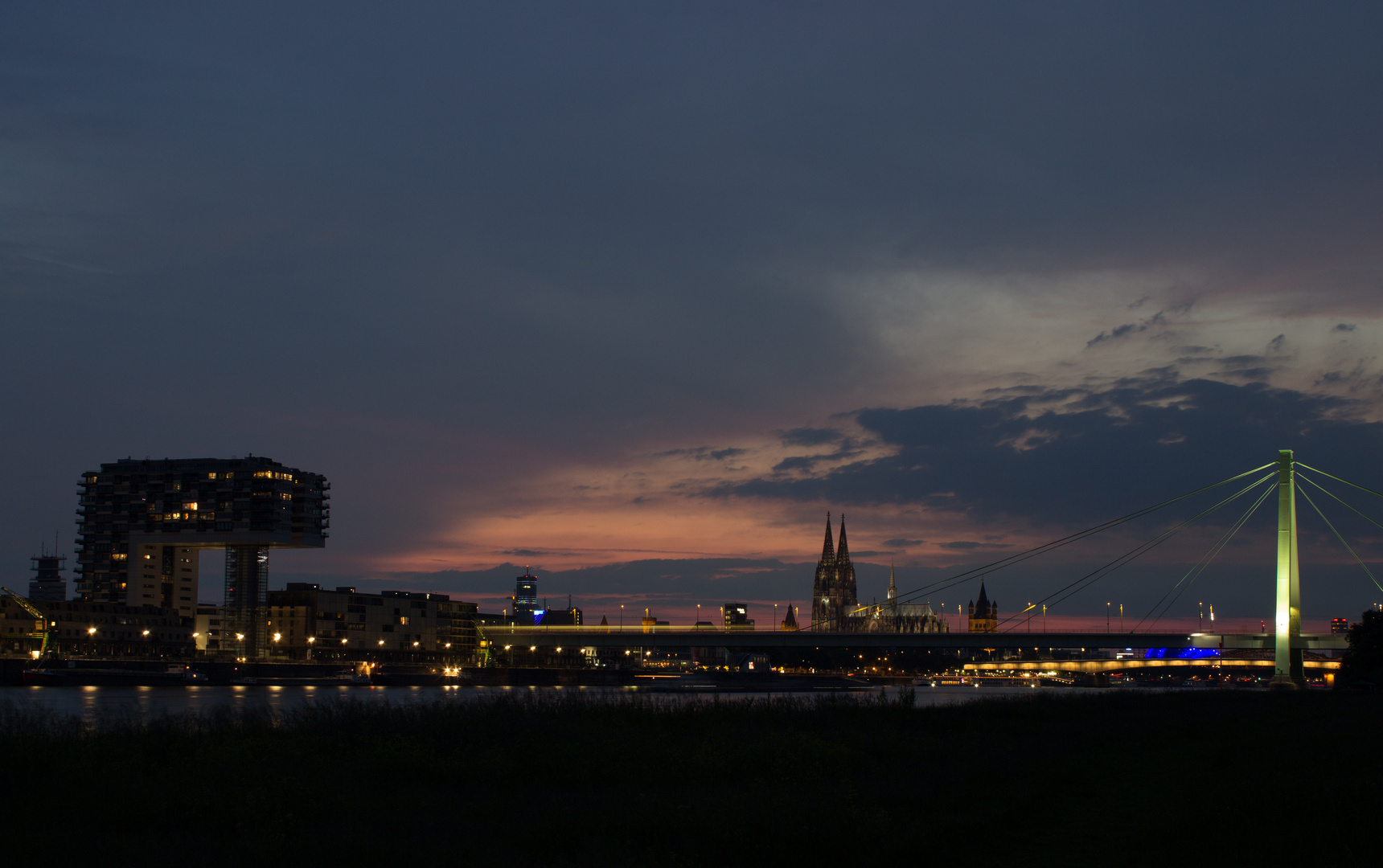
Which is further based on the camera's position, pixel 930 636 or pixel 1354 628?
pixel 930 636

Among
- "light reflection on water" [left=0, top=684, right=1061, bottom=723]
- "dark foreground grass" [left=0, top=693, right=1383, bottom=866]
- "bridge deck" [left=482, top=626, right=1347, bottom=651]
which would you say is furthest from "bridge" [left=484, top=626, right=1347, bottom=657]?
"dark foreground grass" [left=0, top=693, right=1383, bottom=866]

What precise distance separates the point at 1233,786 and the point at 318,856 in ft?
59.0

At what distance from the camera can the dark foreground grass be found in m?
17.0

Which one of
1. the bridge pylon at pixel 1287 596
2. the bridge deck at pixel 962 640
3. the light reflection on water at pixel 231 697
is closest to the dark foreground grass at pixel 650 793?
the light reflection on water at pixel 231 697

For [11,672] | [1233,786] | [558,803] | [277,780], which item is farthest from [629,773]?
[11,672]

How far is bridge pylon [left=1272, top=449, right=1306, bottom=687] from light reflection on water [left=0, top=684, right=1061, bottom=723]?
16.9m

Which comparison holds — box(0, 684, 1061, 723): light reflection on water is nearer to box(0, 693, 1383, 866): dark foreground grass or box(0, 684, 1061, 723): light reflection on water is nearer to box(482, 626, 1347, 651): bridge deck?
box(482, 626, 1347, 651): bridge deck

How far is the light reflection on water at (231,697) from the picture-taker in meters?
52.2

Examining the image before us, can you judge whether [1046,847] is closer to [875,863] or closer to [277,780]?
[875,863]

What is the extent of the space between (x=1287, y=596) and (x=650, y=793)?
262ft

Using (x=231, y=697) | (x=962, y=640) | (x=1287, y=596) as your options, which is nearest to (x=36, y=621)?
(x=231, y=697)

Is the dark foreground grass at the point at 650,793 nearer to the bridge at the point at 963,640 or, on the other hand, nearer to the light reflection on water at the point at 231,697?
the light reflection on water at the point at 231,697

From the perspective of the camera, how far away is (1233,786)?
2288 cm

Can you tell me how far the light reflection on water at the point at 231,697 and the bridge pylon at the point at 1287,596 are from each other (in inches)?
663
